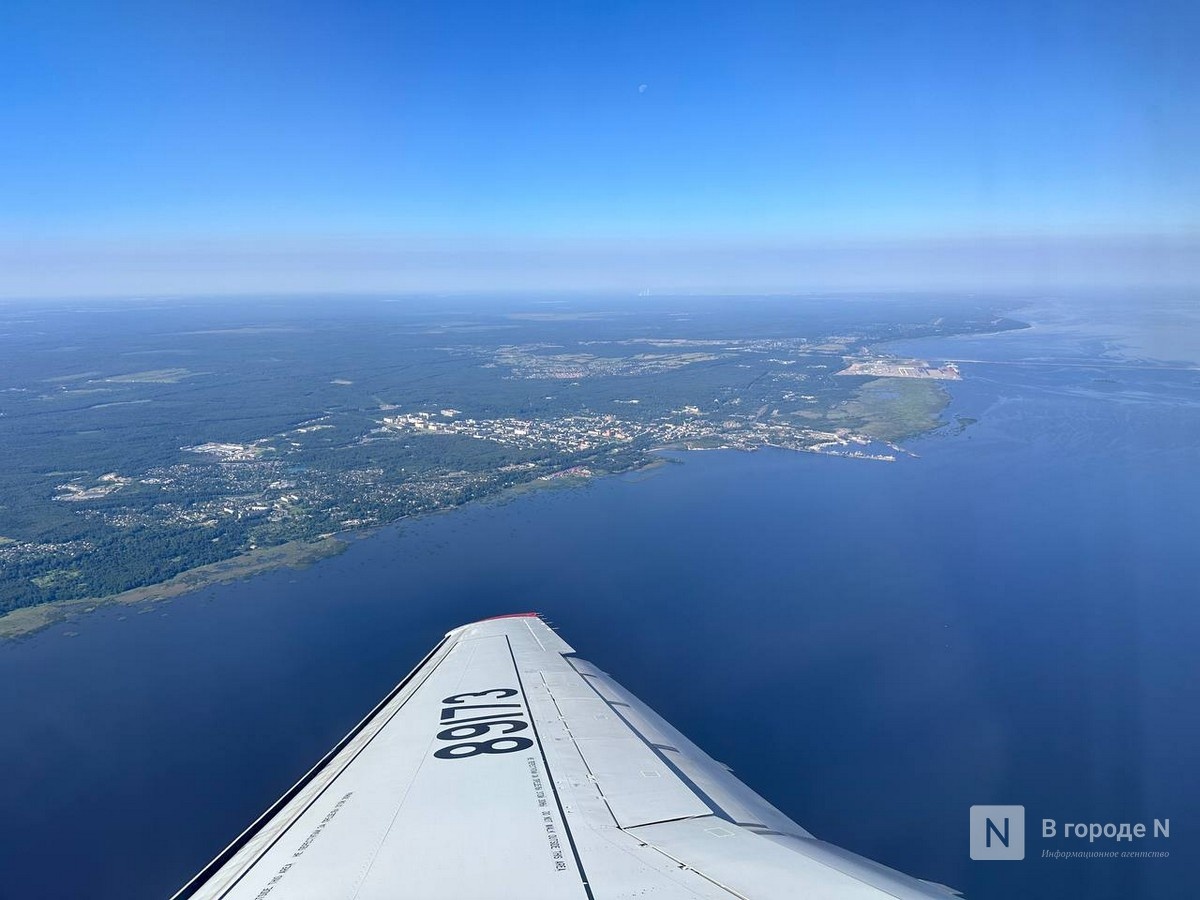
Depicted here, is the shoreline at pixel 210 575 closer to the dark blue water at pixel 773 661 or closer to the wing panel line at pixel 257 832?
the dark blue water at pixel 773 661

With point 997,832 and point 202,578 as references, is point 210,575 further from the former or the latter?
point 997,832

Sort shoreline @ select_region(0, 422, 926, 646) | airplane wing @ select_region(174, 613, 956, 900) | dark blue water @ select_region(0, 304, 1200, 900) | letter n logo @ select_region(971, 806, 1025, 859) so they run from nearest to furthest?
airplane wing @ select_region(174, 613, 956, 900), letter n logo @ select_region(971, 806, 1025, 859), dark blue water @ select_region(0, 304, 1200, 900), shoreline @ select_region(0, 422, 926, 646)

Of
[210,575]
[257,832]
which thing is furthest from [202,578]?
[257,832]

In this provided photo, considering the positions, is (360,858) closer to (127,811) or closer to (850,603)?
(127,811)

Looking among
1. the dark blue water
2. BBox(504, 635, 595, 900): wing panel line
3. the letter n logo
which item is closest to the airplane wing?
BBox(504, 635, 595, 900): wing panel line

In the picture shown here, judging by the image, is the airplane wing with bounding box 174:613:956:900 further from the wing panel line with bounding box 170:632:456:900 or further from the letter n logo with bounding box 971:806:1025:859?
the letter n logo with bounding box 971:806:1025:859

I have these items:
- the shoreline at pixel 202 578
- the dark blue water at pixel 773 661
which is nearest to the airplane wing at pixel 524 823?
the dark blue water at pixel 773 661
